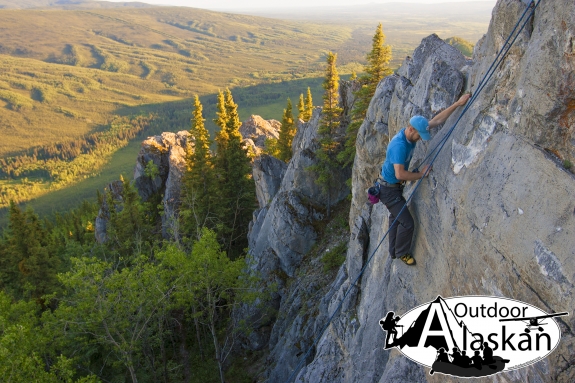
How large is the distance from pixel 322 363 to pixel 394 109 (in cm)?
934

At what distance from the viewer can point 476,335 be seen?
20.2 feet

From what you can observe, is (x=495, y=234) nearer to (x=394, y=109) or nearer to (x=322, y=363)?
(x=394, y=109)

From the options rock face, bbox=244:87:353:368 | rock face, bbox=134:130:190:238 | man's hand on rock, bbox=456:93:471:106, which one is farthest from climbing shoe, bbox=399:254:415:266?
rock face, bbox=134:130:190:238

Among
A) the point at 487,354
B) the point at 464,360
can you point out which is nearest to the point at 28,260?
the point at 464,360

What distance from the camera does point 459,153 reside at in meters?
6.77

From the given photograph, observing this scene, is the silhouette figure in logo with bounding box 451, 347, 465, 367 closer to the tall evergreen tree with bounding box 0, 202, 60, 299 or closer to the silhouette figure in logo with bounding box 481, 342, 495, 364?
the silhouette figure in logo with bounding box 481, 342, 495, 364

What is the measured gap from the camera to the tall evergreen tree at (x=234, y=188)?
34594 mm

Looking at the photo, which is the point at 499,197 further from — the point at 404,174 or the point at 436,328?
the point at 436,328

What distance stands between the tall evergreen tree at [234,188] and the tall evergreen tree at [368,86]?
44.6 ft

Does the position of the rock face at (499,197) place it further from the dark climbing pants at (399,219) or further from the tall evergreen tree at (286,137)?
the tall evergreen tree at (286,137)

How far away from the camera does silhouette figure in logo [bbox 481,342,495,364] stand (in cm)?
584

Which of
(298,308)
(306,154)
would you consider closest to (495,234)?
(298,308)

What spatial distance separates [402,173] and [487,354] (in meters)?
3.62

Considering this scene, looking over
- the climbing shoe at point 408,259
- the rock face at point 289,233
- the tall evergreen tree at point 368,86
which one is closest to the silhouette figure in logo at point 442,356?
the climbing shoe at point 408,259
